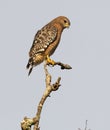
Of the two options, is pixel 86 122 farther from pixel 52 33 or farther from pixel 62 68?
pixel 52 33

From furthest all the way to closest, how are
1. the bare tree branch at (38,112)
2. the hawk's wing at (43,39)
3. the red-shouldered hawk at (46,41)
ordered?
the hawk's wing at (43,39)
the red-shouldered hawk at (46,41)
the bare tree branch at (38,112)

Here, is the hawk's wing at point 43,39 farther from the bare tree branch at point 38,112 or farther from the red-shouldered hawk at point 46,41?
the bare tree branch at point 38,112

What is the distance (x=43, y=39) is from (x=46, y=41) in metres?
0.13

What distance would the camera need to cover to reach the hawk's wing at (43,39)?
15422 mm

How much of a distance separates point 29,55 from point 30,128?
9.64 m

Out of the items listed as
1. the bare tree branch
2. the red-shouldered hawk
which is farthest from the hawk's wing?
the bare tree branch

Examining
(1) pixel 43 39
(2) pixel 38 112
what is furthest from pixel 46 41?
(2) pixel 38 112

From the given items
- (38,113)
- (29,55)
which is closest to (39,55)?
(29,55)

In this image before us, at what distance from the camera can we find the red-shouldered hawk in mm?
14903

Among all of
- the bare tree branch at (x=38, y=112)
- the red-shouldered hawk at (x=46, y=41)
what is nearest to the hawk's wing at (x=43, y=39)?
the red-shouldered hawk at (x=46, y=41)

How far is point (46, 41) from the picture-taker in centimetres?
1595

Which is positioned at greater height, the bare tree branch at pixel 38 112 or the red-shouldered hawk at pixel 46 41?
the red-shouldered hawk at pixel 46 41

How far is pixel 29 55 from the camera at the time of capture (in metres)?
15.3

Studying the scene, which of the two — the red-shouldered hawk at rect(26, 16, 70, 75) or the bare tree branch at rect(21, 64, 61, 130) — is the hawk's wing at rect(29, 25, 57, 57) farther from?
the bare tree branch at rect(21, 64, 61, 130)
